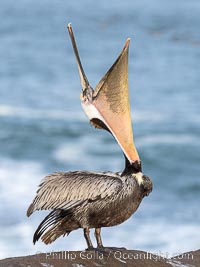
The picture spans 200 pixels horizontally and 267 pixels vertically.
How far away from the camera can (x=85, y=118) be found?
615 inches

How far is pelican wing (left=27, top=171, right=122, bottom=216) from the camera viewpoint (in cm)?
504

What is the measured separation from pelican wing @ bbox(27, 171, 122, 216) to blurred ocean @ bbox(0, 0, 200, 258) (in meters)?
4.24

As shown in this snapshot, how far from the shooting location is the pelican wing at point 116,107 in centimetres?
521

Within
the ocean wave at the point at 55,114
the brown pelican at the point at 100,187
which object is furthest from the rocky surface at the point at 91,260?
the ocean wave at the point at 55,114

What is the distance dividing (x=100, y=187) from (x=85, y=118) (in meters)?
10.6

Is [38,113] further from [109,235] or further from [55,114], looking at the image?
[109,235]

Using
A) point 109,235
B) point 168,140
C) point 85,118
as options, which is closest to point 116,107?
point 109,235

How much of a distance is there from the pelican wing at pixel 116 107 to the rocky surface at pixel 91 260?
1.58ft

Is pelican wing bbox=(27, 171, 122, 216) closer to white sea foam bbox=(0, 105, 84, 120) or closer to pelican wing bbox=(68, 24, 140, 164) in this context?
pelican wing bbox=(68, 24, 140, 164)

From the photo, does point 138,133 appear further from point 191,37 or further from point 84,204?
point 84,204

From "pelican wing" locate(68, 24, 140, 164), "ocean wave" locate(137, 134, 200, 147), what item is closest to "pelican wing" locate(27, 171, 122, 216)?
"pelican wing" locate(68, 24, 140, 164)

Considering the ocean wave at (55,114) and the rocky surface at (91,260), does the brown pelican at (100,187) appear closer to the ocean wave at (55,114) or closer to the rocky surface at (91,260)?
the rocky surface at (91,260)

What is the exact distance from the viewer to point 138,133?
14680 millimetres

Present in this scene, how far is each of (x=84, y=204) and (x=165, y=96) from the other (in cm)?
1121
